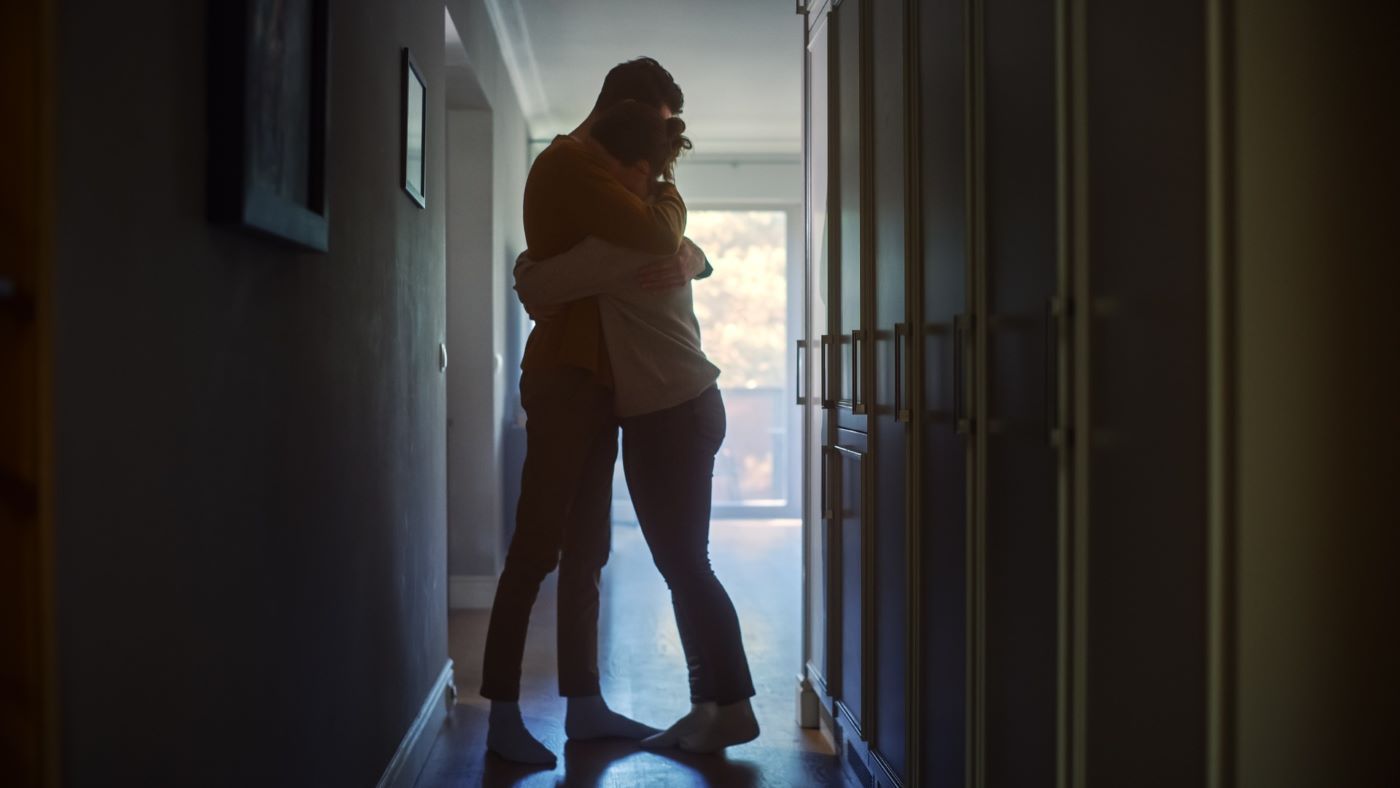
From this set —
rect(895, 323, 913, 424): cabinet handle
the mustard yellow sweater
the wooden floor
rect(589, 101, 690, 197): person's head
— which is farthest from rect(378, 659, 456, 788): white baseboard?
rect(589, 101, 690, 197): person's head

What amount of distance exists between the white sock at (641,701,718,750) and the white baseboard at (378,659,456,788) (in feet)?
1.58

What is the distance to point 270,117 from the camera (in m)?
1.31

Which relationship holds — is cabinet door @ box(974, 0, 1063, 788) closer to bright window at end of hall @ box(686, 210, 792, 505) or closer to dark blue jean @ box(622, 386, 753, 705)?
dark blue jean @ box(622, 386, 753, 705)

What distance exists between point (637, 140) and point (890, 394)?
84 cm

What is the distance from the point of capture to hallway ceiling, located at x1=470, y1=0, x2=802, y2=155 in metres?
4.37

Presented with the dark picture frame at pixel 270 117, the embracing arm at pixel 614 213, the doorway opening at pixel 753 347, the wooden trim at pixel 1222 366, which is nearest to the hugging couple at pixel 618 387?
the embracing arm at pixel 614 213

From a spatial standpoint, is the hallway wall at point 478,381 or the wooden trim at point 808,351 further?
the hallway wall at point 478,381

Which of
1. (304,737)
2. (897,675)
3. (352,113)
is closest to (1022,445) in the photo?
(897,675)

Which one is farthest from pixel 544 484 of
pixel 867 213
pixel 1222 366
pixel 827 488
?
pixel 1222 366

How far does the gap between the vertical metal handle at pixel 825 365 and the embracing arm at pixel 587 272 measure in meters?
0.44

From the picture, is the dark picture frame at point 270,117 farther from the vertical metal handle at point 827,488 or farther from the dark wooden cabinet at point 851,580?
the vertical metal handle at point 827,488

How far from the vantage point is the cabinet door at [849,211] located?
89.7 inches

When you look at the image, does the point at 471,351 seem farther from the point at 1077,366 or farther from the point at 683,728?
the point at 1077,366

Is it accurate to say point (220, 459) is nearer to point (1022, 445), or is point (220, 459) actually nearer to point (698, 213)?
point (1022, 445)
